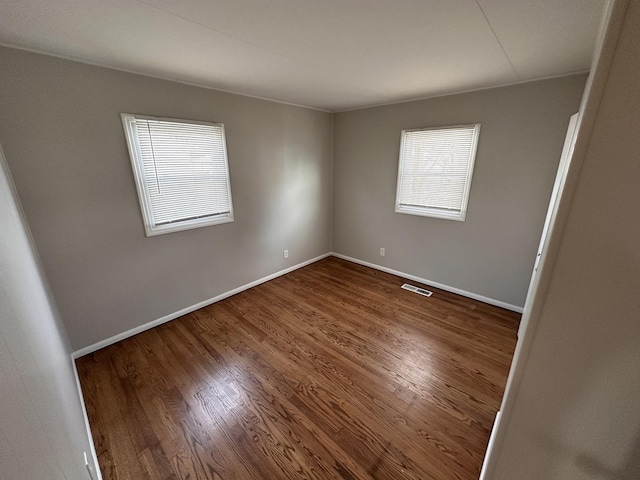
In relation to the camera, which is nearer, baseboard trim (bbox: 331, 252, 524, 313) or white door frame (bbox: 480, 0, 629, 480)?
white door frame (bbox: 480, 0, 629, 480)

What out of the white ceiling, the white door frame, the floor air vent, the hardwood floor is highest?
the white ceiling

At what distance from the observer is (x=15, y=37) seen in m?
1.43

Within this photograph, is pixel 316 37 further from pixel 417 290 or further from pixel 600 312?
pixel 417 290

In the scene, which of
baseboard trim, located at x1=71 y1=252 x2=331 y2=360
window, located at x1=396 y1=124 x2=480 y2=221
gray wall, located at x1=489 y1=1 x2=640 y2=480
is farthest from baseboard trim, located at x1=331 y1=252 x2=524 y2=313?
gray wall, located at x1=489 y1=1 x2=640 y2=480

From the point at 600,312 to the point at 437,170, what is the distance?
8.69ft

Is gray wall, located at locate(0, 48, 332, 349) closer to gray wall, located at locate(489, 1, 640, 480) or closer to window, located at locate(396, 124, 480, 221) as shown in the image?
window, located at locate(396, 124, 480, 221)

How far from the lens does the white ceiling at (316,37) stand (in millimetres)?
1170

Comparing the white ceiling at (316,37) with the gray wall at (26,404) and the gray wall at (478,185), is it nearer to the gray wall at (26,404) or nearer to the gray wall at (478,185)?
the gray wall at (478,185)

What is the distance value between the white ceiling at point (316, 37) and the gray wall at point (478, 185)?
31 centimetres

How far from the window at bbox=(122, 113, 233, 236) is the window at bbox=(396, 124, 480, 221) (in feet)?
7.33

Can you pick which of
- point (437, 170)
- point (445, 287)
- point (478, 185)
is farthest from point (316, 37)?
point (445, 287)

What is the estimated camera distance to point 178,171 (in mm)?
2387

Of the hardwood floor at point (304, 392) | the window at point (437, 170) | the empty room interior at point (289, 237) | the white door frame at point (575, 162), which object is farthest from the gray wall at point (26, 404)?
the window at point (437, 170)

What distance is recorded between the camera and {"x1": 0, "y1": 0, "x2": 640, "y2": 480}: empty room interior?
64 cm
